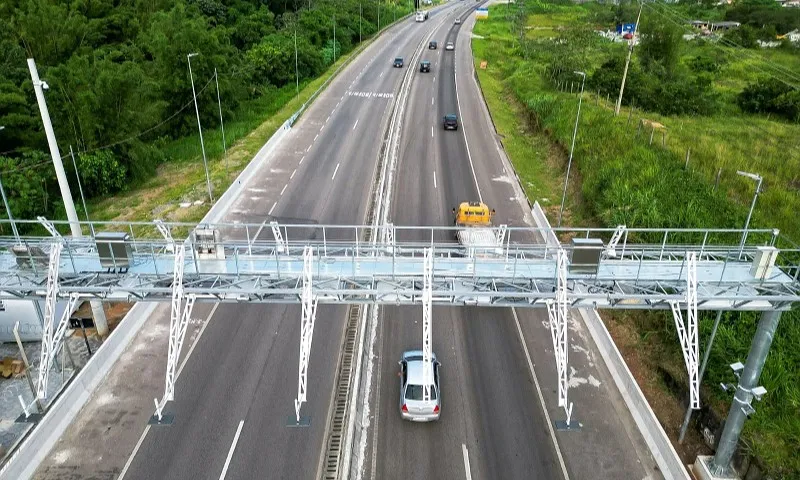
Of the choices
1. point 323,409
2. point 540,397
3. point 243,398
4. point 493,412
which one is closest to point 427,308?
point 493,412

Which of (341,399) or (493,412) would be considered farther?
(341,399)

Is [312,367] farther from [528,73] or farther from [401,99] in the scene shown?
[528,73]

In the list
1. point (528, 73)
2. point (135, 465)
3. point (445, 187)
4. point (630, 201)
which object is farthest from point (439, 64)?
point (135, 465)

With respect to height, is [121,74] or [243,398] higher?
[121,74]

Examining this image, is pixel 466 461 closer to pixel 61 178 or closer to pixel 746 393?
pixel 746 393

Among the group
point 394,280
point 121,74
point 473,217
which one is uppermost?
point 121,74

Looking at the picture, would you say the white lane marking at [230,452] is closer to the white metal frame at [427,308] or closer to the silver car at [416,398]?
the silver car at [416,398]

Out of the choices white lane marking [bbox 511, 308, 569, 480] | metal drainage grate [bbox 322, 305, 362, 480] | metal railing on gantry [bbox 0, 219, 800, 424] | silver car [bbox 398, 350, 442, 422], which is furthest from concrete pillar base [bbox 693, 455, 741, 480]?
metal drainage grate [bbox 322, 305, 362, 480]
